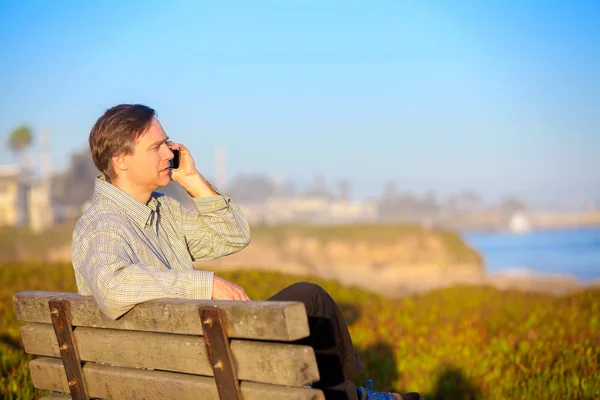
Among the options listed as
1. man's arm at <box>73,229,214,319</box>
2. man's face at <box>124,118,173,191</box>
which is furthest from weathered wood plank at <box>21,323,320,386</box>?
man's face at <box>124,118,173,191</box>

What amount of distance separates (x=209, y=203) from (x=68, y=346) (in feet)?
4.08

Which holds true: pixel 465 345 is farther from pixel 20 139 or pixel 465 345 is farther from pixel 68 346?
pixel 20 139

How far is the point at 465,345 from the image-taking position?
752 cm

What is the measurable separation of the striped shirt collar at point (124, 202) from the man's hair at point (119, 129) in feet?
0.43

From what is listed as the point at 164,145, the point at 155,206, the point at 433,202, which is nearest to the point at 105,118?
the point at 164,145

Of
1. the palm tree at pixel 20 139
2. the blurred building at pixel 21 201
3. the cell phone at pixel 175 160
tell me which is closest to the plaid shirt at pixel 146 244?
the cell phone at pixel 175 160

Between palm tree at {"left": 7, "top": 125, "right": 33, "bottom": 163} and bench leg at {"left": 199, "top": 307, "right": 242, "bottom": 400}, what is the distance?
86698mm

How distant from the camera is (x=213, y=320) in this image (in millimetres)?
2799

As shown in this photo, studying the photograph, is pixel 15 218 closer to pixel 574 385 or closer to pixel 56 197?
pixel 56 197

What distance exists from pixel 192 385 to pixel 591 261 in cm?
8778

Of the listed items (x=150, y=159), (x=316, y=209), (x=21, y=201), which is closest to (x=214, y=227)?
(x=150, y=159)

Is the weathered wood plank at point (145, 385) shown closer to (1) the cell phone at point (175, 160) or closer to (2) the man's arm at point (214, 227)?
(2) the man's arm at point (214, 227)

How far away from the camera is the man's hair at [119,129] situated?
12.5 feet

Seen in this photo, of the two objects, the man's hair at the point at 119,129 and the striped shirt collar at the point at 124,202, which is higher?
the man's hair at the point at 119,129
